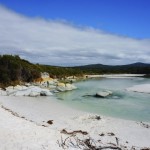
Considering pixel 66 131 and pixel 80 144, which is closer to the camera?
pixel 80 144

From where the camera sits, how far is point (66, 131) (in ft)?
68.8

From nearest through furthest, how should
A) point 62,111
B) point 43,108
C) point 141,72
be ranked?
point 62,111 < point 43,108 < point 141,72

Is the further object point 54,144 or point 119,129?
point 119,129

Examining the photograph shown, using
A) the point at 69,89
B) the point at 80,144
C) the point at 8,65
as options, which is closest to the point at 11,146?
the point at 80,144

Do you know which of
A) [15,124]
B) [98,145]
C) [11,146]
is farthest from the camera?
[15,124]

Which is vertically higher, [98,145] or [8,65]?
[8,65]

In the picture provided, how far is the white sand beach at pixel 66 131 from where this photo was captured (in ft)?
54.9

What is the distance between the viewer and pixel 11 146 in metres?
15.9

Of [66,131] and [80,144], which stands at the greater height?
[80,144]

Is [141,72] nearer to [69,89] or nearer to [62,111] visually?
[69,89]

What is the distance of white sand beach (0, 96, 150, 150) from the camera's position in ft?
54.9

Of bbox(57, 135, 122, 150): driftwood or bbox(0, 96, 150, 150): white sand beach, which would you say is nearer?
bbox(57, 135, 122, 150): driftwood

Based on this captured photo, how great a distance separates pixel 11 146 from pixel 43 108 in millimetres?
15799

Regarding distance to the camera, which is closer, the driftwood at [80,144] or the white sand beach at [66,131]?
the driftwood at [80,144]
